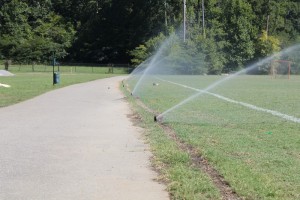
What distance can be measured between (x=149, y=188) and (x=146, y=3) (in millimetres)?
90329

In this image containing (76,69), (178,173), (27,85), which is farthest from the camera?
(76,69)

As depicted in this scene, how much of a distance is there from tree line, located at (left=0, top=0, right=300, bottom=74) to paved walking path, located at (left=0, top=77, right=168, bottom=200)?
199ft

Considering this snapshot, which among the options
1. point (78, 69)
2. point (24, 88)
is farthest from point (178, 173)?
point (78, 69)

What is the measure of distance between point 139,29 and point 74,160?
87.1 m

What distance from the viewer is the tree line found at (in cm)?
7938

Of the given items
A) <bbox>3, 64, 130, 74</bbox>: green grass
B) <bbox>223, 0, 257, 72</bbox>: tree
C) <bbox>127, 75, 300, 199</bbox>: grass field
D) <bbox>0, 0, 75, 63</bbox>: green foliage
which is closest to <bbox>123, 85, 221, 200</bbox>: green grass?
<bbox>127, 75, 300, 199</bbox>: grass field

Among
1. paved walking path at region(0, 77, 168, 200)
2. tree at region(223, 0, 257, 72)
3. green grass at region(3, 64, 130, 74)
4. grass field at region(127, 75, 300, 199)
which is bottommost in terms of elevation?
paved walking path at region(0, 77, 168, 200)

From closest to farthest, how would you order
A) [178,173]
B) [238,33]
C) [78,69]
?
1. [178,173]
2. [238,33]
3. [78,69]

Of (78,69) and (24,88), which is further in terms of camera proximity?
(78,69)

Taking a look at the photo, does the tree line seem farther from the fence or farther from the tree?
the fence

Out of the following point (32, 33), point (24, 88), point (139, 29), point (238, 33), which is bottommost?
point (24, 88)

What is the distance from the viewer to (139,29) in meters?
93.9

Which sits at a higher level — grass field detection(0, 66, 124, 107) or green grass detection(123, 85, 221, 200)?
grass field detection(0, 66, 124, 107)

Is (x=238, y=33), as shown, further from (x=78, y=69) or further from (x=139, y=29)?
(x=78, y=69)
